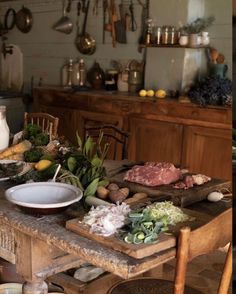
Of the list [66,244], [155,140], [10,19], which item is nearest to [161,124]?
[155,140]

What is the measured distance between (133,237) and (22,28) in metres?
4.51

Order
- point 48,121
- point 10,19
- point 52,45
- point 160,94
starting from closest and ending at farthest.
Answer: point 48,121 → point 160,94 → point 52,45 → point 10,19

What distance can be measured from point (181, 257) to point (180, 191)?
1.89ft

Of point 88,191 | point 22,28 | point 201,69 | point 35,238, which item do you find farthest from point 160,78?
point 35,238

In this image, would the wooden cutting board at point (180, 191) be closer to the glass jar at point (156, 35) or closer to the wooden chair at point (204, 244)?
the wooden chair at point (204, 244)

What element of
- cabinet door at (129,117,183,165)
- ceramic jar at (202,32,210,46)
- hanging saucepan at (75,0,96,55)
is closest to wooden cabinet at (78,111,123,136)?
cabinet door at (129,117,183,165)

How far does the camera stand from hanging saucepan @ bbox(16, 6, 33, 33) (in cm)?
520

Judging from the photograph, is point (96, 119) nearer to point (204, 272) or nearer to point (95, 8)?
point (95, 8)

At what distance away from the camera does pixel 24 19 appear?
5223mm

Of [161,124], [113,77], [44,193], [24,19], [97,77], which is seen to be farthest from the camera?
[24,19]

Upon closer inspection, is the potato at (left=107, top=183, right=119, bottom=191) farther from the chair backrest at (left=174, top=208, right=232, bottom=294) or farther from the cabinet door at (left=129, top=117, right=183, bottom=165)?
the cabinet door at (left=129, top=117, right=183, bottom=165)

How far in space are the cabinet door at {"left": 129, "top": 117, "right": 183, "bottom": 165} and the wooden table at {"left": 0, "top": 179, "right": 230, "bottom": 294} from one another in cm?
226

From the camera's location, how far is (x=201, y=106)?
11.4ft

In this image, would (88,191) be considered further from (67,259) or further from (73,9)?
(73,9)
